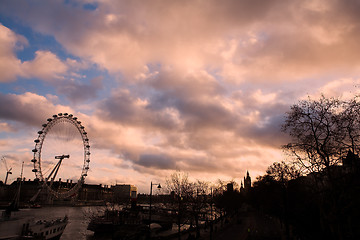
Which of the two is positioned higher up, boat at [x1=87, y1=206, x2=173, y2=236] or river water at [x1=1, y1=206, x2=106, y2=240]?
boat at [x1=87, y1=206, x2=173, y2=236]

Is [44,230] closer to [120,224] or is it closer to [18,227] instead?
[18,227]

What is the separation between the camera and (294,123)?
73.2 feet

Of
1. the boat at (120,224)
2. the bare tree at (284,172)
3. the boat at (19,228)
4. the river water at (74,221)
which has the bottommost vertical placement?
the river water at (74,221)

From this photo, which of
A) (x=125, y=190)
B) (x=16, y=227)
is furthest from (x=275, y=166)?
(x=125, y=190)

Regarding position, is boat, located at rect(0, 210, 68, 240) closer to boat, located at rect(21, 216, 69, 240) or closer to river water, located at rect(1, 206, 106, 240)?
boat, located at rect(21, 216, 69, 240)

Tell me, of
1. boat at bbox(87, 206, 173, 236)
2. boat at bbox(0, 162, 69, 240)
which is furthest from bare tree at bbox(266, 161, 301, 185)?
boat at bbox(0, 162, 69, 240)

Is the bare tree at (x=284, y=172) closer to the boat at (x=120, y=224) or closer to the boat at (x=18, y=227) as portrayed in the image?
the boat at (x=120, y=224)

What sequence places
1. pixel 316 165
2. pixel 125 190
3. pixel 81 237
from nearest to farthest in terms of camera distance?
Answer: 1. pixel 316 165
2. pixel 81 237
3. pixel 125 190

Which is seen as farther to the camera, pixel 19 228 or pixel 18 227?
Answer: pixel 19 228

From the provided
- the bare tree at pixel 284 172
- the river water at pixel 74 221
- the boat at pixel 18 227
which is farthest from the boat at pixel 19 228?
the bare tree at pixel 284 172

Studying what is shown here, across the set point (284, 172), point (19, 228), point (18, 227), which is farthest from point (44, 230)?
point (284, 172)

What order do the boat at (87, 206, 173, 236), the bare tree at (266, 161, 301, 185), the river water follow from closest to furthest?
the bare tree at (266, 161, 301, 185), the boat at (87, 206, 173, 236), the river water

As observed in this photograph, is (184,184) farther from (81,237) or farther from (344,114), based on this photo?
(344,114)

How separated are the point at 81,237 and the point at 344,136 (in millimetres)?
63856
